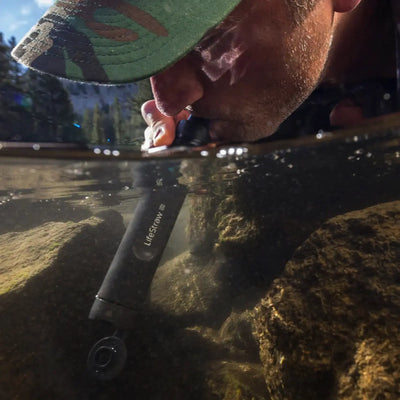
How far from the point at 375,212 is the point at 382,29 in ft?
6.73

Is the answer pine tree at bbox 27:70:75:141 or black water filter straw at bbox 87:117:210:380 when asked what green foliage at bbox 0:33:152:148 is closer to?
pine tree at bbox 27:70:75:141

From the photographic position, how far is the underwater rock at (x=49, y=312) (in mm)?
4254

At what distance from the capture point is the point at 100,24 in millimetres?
1341

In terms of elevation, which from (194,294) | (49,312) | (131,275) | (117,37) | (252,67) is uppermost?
(117,37)

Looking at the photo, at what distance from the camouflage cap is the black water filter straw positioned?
7.62ft

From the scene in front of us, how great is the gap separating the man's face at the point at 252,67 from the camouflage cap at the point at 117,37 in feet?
0.92

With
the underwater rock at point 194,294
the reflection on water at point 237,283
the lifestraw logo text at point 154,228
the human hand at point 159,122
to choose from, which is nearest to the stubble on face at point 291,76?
the human hand at point 159,122

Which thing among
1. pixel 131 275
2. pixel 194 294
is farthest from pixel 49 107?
pixel 194 294

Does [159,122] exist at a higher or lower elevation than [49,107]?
lower

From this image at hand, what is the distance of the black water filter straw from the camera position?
3930 mm

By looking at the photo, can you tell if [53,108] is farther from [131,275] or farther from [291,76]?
[131,275]

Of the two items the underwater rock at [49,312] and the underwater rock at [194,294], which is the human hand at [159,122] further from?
the underwater rock at [194,294]

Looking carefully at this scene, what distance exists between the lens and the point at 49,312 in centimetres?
496

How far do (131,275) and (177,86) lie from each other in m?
3.08
